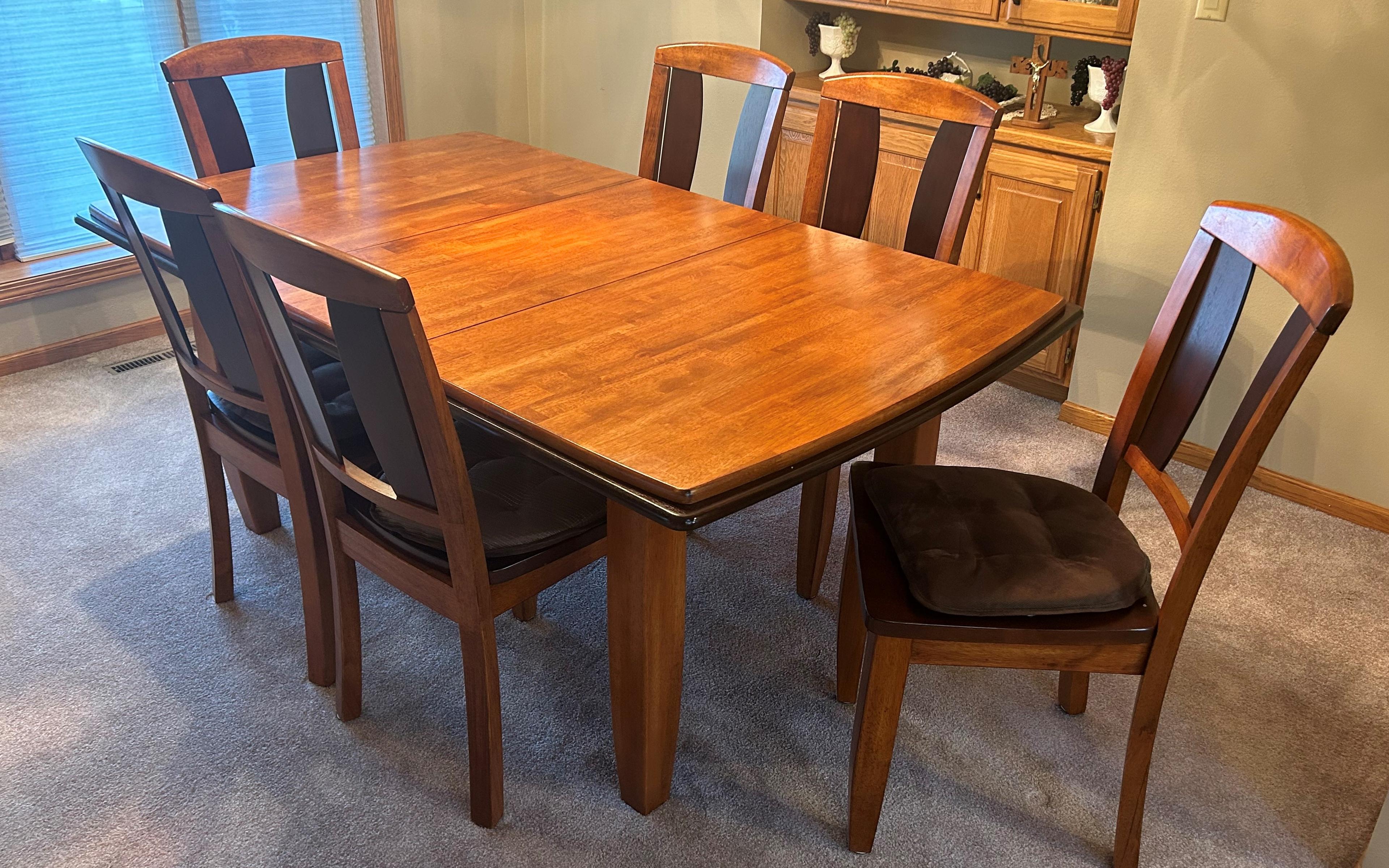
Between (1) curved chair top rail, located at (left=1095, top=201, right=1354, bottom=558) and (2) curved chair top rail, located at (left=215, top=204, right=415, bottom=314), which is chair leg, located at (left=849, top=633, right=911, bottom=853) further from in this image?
(2) curved chair top rail, located at (left=215, top=204, right=415, bottom=314)

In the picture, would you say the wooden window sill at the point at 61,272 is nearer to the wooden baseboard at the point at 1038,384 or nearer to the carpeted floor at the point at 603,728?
the carpeted floor at the point at 603,728

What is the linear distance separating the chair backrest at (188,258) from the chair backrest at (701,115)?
3.99ft

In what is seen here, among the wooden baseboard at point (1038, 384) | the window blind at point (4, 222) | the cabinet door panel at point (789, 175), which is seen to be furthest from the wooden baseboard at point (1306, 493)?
the window blind at point (4, 222)

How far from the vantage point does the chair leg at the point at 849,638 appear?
6.48ft

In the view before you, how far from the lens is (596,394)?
1.59 m

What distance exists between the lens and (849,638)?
2.05 metres

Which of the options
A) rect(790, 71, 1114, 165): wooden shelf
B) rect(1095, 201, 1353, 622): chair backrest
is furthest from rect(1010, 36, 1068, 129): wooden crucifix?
rect(1095, 201, 1353, 622): chair backrest

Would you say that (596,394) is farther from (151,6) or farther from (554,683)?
(151,6)

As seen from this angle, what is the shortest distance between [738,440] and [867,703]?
0.48m

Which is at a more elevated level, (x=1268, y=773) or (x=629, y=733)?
(x=629, y=733)

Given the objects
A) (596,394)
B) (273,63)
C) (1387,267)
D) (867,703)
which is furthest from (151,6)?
(1387,267)

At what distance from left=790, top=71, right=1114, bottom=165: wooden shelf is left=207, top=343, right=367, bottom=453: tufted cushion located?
180cm

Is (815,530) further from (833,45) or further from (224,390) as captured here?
(833,45)

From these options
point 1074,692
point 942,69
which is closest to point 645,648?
point 1074,692
